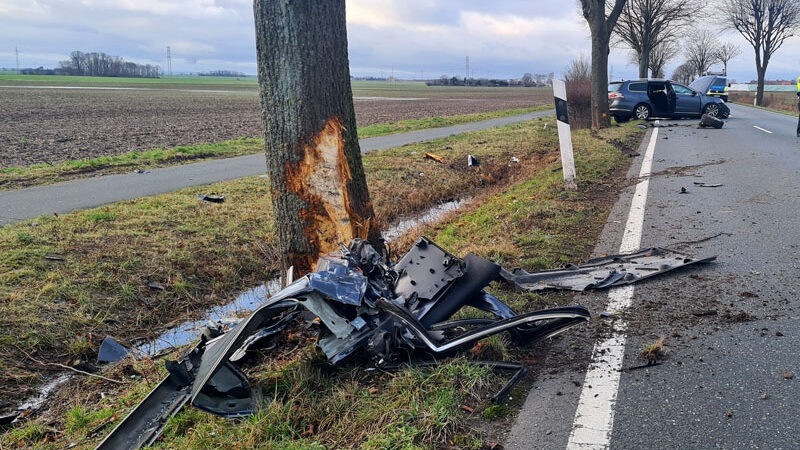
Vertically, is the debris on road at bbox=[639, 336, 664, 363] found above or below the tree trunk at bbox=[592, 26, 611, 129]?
below

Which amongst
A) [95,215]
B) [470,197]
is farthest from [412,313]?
[470,197]

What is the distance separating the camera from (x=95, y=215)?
7488 millimetres

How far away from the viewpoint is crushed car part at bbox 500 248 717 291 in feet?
14.1

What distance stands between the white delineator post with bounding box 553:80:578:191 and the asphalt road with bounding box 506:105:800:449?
1943mm

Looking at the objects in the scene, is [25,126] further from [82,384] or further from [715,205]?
[715,205]

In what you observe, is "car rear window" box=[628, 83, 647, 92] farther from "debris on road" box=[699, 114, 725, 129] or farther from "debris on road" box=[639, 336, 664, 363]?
"debris on road" box=[639, 336, 664, 363]

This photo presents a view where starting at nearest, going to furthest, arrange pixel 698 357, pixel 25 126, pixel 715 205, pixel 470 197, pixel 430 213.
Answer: pixel 698 357 → pixel 715 205 → pixel 430 213 → pixel 470 197 → pixel 25 126

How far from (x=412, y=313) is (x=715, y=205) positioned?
5252 millimetres

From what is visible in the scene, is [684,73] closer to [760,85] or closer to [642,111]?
[760,85]

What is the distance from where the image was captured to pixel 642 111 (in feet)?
68.7

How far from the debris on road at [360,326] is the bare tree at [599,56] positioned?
16.1m

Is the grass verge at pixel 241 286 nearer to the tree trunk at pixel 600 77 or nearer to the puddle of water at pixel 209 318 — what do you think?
the puddle of water at pixel 209 318

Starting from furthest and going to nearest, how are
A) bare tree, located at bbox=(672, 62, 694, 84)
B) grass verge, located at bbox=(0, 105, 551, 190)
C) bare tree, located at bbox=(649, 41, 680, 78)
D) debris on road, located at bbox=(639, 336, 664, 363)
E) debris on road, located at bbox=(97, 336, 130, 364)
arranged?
bare tree, located at bbox=(672, 62, 694, 84)
bare tree, located at bbox=(649, 41, 680, 78)
grass verge, located at bbox=(0, 105, 551, 190)
debris on road, located at bbox=(97, 336, 130, 364)
debris on road, located at bbox=(639, 336, 664, 363)

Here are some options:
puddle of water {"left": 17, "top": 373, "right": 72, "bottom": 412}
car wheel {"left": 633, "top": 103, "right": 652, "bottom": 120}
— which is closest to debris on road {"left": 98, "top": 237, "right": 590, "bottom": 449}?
puddle of water {"left": 17, "top": 373, "right": 72, "bottom": 412}
